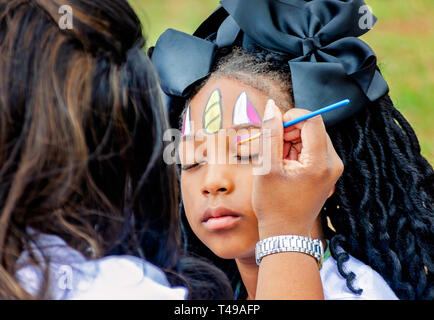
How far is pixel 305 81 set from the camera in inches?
71.6

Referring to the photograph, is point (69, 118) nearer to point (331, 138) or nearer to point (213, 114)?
point (213, 114)

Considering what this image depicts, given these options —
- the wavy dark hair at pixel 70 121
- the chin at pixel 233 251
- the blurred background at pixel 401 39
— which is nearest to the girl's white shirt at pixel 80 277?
the wavy dark hair at pixel 70 121

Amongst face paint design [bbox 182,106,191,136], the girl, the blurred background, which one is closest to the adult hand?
the girl

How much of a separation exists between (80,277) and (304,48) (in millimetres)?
867

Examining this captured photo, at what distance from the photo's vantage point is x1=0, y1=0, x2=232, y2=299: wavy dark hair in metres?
1.51

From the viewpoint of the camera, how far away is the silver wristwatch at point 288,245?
1572mm

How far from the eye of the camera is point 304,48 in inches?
73.6

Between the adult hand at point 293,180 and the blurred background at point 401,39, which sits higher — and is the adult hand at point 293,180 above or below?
below

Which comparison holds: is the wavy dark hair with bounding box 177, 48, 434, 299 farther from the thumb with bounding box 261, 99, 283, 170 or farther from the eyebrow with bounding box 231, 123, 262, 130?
the thumb with bounding box 261, 99, 283, 170

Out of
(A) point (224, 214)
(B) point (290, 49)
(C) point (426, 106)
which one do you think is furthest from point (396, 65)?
(A) point (224, 214)

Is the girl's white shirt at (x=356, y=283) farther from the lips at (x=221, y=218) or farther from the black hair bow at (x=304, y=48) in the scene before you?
the black hair bow at (x=304, y=48)

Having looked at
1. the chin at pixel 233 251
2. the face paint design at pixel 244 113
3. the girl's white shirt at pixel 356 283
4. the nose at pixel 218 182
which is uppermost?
the face paint design at pixel 244 113

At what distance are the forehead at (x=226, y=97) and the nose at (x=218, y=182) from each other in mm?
124

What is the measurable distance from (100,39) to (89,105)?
162mm
